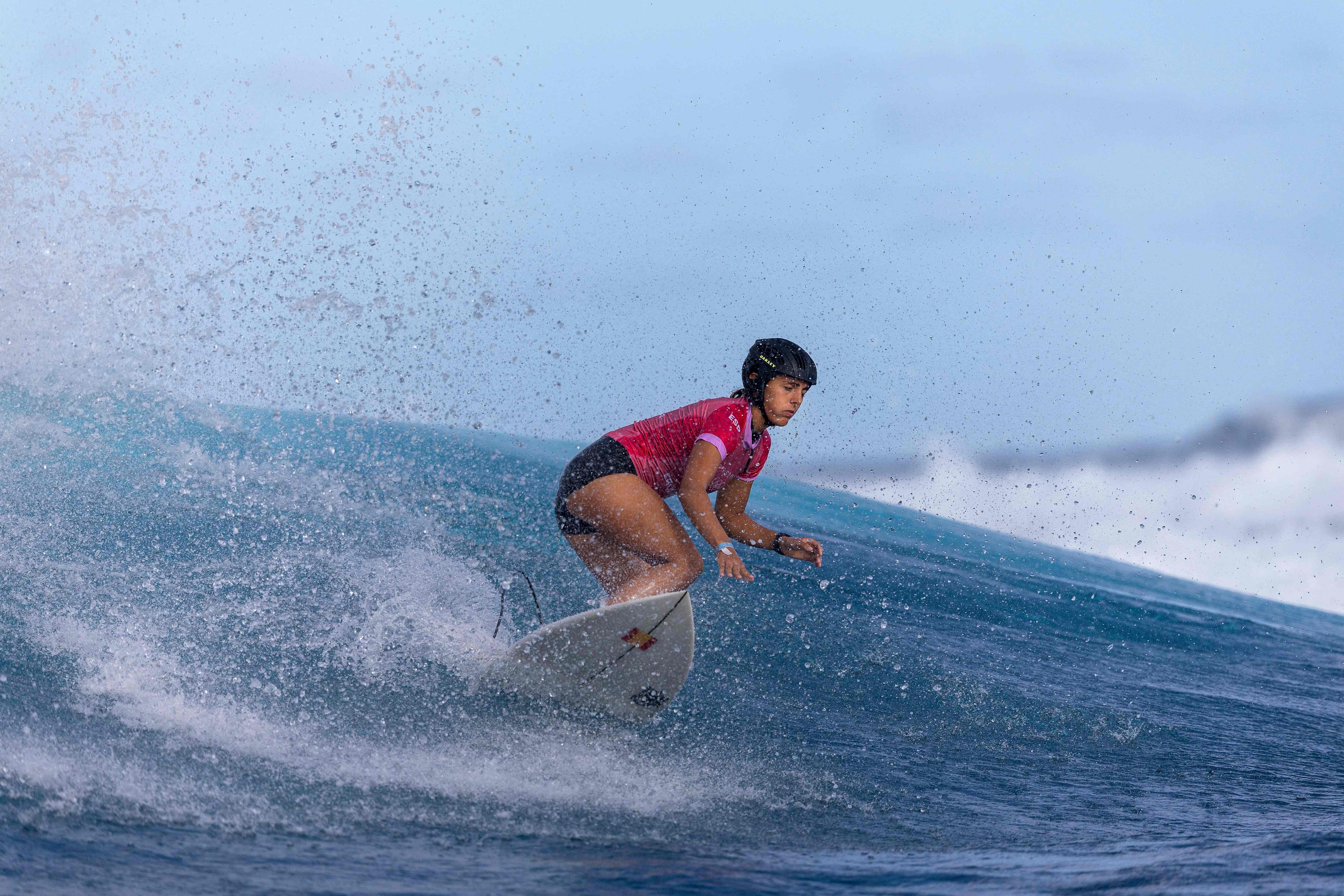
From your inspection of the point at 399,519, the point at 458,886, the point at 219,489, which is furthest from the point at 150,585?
the point at 219,489

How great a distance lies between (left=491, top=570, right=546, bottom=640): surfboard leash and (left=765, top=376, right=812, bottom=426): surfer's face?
1.44m

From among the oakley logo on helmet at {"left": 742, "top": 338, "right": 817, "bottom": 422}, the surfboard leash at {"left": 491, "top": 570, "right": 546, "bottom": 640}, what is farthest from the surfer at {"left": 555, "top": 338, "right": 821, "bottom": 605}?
the surfboard leash at {"left": 491, "top": 570, "right": 546, "bottom": 640}

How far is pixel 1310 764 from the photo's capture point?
610cm

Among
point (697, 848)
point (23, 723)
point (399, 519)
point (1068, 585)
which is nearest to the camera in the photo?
point (697, 848)

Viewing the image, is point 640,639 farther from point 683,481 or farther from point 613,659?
point 683,481

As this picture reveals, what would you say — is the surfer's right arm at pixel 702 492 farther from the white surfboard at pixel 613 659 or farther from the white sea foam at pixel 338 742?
the white sea foam at pixel 338 742

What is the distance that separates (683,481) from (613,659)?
958mm

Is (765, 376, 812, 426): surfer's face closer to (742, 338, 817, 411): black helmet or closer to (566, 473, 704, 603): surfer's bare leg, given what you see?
(742, 338, 817, 411): black helmet

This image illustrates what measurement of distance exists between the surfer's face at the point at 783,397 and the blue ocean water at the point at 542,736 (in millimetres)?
1588

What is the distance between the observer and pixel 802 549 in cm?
460

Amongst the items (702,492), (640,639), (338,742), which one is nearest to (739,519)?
(702,492)

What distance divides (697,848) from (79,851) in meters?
1.88

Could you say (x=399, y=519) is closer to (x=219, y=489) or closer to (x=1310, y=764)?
(x=219, y=489)

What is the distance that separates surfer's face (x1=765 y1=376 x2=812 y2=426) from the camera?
4527mm
